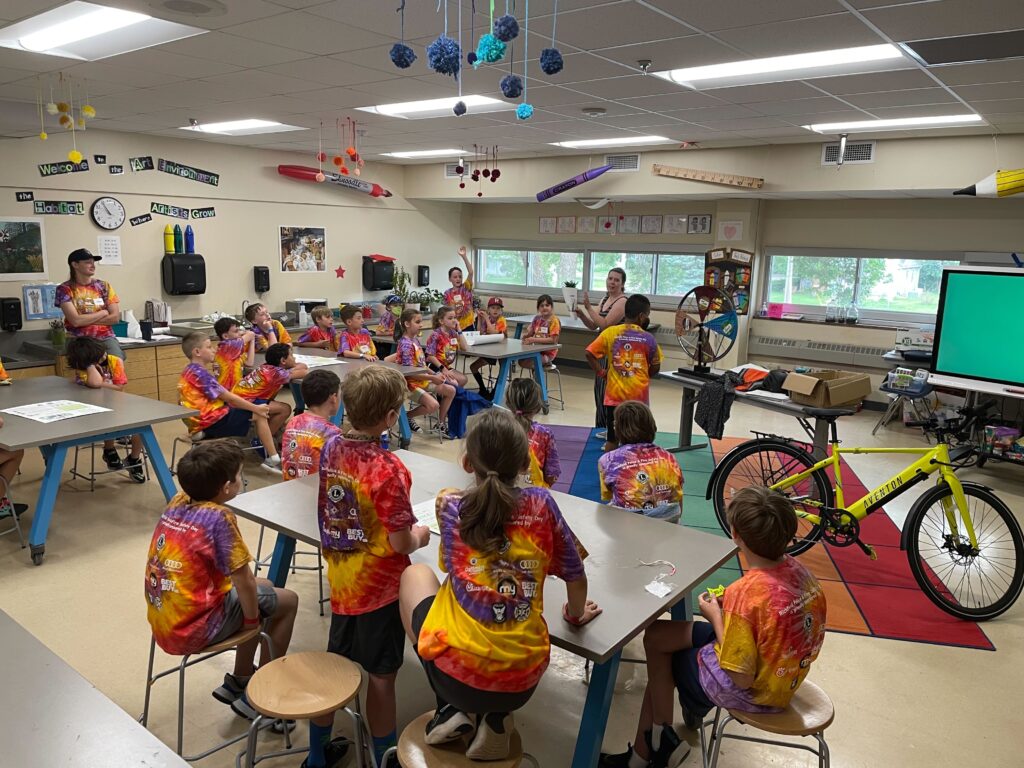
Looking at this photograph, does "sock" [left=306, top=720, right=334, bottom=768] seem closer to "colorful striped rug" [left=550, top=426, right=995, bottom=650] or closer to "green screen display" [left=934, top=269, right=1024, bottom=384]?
"colorful striped rug" [left=550, top=426, right=995, bottom=650]

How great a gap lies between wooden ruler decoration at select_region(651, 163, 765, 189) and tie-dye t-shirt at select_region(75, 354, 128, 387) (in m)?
5.86

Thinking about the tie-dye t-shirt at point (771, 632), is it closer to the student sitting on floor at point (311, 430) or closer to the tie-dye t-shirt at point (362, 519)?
the tie-dye t-shirt at point (362, 519)

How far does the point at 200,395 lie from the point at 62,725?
12.1 ft

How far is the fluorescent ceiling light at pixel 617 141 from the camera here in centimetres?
710

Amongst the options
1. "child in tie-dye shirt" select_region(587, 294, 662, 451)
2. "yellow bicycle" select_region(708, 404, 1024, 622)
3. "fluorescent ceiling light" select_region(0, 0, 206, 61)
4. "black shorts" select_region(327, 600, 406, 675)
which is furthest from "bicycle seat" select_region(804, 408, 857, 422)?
"fluorescent ceiling light" select_region(0, 0, 206, 61)

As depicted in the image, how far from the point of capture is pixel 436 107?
18.4 feet

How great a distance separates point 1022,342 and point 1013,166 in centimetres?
247

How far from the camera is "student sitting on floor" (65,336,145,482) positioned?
486cm

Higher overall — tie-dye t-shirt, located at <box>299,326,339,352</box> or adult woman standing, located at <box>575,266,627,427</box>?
adult woman standing, located at <box>575,266,627,427</box>

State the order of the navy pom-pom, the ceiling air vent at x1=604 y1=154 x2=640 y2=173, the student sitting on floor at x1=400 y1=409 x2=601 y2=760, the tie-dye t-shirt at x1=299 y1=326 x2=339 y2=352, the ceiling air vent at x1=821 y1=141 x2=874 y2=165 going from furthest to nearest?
1. the ceiling air vent at x1=604 y1=154 x2=640 y2=173
2. the tie-dye t-shirt at x1=299 y1=326 x2=339 y2=352
3. the ceiling air vent at x1=821 y1=141 x2=874 y2=165
4. the navy pom-pom
5. the student sitting on floor at x1=400 y1=409 x2=601 y2=760

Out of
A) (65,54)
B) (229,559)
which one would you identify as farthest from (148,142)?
(229,559)

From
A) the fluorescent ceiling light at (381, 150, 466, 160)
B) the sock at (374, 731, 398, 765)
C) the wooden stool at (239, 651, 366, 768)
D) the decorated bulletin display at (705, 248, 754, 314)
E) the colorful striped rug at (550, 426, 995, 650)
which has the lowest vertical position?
the colorful striped rug at (550, 426, 995, 650)

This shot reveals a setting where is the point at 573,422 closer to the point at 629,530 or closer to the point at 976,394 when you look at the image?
the point at 976,394

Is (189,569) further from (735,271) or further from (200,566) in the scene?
(735,271)
